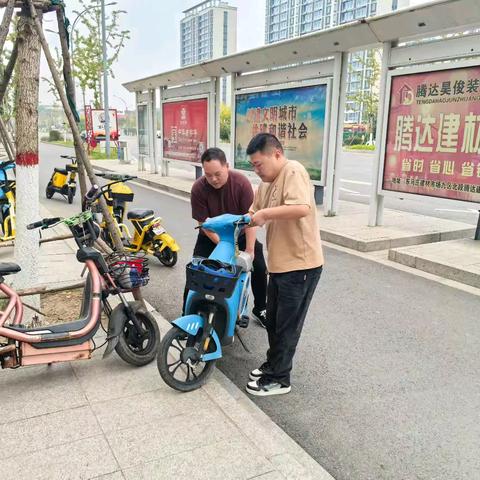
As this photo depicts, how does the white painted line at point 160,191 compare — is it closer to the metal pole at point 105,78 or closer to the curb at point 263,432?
the curb at point 263,432

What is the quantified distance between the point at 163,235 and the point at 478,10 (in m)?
4.69

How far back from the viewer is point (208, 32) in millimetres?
92750

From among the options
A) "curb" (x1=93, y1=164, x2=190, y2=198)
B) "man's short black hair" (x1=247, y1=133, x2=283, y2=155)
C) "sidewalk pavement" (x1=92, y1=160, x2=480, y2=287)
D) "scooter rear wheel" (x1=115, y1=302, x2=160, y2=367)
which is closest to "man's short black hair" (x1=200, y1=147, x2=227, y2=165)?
"man's short black hair" (x1=247, y1=133, x2=283, y2=155)

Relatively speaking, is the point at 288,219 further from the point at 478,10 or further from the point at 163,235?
the point at 478,10

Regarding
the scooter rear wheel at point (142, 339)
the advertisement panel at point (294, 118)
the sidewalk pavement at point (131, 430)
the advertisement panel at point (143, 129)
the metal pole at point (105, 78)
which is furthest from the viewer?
the metal pole at point (105, 78)

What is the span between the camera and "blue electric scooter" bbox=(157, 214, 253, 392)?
120 inches

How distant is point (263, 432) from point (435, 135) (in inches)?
220

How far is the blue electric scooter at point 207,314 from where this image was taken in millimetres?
3059

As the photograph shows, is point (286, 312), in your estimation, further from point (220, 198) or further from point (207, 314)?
point (220, 198)

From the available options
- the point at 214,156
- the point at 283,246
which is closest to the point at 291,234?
the point at 283,246

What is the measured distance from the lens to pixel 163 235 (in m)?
6.33

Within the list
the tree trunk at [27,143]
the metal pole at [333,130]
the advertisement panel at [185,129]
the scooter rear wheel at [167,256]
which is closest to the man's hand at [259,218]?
the tree trunk at [27,143]

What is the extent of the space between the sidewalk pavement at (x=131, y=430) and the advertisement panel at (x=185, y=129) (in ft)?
34.8

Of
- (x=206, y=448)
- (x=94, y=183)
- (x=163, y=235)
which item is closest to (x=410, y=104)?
(x=163, y=235)
